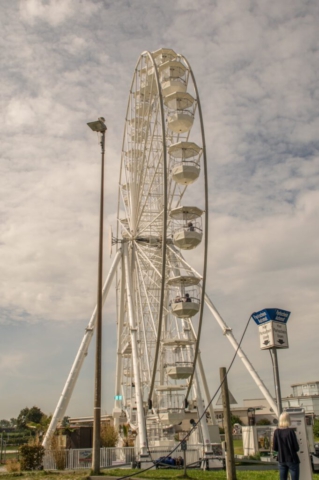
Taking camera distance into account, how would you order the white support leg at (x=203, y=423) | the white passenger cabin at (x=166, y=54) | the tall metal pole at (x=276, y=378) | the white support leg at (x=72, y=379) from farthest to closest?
the white passenger cabin at (x=166, y=54) < the white support leg at (x=72, y=379) < the white support leg at (x=203, y=423) < the tall metal pole at (x=276, y=378)

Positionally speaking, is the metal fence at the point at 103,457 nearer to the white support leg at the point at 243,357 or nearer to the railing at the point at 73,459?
the railing at the point at 73,459

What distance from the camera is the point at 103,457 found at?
891 inches

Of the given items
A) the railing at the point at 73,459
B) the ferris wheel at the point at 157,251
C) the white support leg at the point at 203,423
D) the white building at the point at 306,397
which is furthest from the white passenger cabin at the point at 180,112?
the white building at the point at 306,397

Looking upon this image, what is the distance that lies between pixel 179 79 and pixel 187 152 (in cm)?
442

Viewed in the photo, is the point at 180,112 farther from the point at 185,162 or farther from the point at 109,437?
the point at 109,437

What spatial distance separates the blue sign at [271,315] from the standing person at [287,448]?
6.64 ft

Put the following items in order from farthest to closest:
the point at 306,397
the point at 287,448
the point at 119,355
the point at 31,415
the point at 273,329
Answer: the point at 306,397 → the point at 31,415 → the point at 119,355 → the point at 273,329 → the point at 287,448

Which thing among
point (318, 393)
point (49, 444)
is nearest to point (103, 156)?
point (49, 444)

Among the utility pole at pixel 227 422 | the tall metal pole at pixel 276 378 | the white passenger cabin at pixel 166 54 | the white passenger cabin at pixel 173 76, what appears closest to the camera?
the tall metal pole at pixel 276 378

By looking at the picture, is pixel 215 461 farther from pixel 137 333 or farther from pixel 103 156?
pixel 103 156

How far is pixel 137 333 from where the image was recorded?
28.5 meters

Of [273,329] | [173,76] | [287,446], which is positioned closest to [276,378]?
[273,329]

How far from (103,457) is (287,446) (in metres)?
16.1

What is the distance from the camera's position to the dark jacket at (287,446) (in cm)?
852
